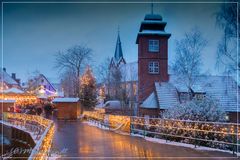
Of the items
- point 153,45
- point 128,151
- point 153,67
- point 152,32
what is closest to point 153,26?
point 152,32

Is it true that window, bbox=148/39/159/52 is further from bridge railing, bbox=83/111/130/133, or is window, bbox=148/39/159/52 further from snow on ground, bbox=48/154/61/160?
snow on ground, bbox=48/154/61/160

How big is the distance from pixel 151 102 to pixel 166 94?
1.53m

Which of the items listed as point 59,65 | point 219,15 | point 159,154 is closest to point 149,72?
point 59,65

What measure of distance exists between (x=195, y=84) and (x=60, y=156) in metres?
20.9

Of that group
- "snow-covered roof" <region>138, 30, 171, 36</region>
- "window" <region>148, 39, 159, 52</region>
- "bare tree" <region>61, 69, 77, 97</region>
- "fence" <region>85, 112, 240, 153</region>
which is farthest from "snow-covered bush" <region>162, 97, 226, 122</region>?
"bare tree" <region>61, 69, 77, 97</region>

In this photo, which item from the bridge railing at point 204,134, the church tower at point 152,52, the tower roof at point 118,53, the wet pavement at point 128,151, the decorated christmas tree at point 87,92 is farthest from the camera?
the tower roof at point 118,53

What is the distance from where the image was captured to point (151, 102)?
2661 cm

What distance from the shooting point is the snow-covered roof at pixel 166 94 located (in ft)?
83.6

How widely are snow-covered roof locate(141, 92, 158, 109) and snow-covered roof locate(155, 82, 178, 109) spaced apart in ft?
2.12

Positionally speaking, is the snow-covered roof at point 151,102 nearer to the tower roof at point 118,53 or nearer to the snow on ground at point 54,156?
the snow on ground at point 54,156

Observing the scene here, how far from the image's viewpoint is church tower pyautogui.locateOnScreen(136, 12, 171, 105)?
94.9 ft

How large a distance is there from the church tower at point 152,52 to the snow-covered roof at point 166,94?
4.25 feet

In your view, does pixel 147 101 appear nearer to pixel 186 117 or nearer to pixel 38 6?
pixel 186 117

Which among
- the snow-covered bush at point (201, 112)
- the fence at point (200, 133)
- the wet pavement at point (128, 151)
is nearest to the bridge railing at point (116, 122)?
the fence at point (200, 133)
